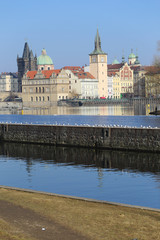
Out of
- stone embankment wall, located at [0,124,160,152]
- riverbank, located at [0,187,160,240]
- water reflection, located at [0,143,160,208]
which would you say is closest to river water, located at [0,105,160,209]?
water reflection, located at [0,143,160,208]

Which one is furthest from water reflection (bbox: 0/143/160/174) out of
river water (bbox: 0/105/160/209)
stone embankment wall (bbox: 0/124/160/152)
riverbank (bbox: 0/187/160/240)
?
riverbank (bbox: 0/187/160/240)

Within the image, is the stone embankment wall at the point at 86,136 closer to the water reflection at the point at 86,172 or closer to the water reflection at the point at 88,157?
the water reflection at the point at 88,157

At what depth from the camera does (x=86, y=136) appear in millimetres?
46719

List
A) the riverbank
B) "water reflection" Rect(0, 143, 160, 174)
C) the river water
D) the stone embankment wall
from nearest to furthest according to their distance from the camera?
the riverbank, the river water, "water reflection" Rect(0, 143, 160, 174), the stone embankment wall

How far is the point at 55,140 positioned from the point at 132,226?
35512mm

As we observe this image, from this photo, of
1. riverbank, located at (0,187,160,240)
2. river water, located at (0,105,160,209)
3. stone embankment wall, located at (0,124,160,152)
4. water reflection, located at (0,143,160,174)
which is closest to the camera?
riverbank, located at (0,187,160,240)

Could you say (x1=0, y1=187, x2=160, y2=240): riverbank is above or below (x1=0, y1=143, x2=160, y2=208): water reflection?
above

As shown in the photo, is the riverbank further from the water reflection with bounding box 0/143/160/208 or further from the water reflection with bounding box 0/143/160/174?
the water reflection with bounding box 0/143/160/174

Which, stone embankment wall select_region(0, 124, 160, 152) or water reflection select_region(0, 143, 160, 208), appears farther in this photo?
stone embankment wall select_region(0, 124, 160, 152)

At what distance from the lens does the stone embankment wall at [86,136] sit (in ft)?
137

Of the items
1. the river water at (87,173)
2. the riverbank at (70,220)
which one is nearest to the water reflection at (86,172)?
the river water at (87,173)

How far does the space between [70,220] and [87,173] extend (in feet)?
57.0

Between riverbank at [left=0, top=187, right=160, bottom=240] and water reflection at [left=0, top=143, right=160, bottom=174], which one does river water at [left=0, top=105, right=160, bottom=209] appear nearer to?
water reflection at [left=0, top=143, right=160, bottom=174]

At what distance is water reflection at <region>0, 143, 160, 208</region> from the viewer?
25.2 meters
